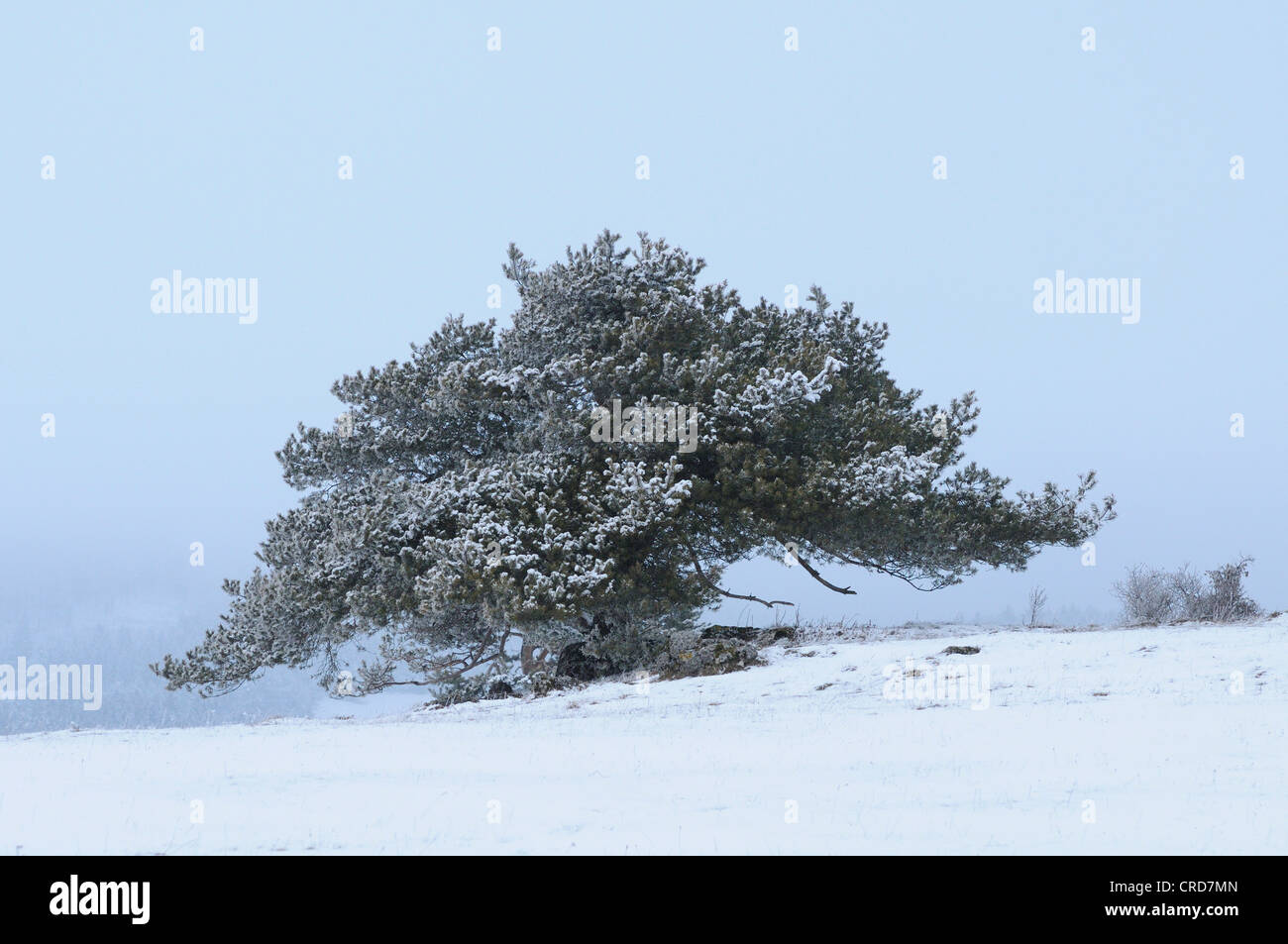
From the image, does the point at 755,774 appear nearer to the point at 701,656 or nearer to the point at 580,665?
the point at 701,656

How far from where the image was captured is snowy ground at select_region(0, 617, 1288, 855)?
7219mm

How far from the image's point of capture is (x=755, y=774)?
9695mm

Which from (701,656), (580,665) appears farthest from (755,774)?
(580,665)

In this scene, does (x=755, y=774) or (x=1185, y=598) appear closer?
(x=755, y=774)

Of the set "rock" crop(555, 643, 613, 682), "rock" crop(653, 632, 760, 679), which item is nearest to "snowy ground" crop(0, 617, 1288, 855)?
"rock" crop(653, 632, 760, 679)

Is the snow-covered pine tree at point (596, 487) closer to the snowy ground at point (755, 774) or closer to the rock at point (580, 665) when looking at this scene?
the rock at point (580, 665)

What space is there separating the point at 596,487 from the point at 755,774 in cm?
1117

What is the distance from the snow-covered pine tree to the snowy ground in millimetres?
3652

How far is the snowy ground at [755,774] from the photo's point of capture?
284 inches

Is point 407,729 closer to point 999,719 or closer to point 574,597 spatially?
point 574,597

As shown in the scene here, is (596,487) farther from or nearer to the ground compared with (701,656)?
farther from the ground

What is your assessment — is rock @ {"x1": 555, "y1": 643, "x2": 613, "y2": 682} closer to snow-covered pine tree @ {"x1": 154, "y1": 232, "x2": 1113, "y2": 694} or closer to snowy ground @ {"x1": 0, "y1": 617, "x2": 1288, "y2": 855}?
snow-covered pine tree @ {"x1": 154, "y1": 232, "x2": 1113, "y2": 694}

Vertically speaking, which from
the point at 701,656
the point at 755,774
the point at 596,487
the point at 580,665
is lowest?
the point at 580,665
